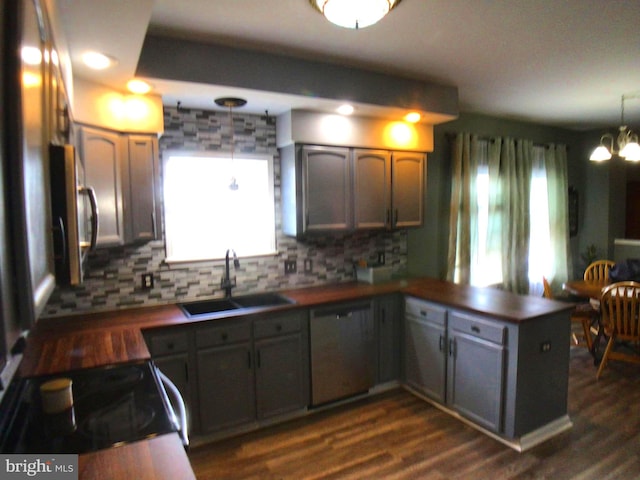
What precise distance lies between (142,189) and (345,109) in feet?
4.99

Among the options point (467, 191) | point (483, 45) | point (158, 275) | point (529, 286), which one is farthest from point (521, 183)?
point (158, 275)

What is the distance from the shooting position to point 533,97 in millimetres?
3668

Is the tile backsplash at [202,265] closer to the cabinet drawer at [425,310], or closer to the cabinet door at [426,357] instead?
the cabinet drawer at [425,310]

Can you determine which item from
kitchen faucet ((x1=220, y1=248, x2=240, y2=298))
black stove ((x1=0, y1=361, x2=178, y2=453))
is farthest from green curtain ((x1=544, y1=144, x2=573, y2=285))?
black stove ((x1=0, y1=361, x2=178, y2=453))

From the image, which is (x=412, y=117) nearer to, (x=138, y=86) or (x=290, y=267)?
(x=290, y=267)

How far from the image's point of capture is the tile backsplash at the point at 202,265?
265 cm

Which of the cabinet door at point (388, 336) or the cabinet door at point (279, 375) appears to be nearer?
the cabinet door at point (279, 375)

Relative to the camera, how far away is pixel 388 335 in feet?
10.5

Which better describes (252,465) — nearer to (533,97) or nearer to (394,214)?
(394,214)

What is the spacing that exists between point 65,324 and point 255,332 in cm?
113

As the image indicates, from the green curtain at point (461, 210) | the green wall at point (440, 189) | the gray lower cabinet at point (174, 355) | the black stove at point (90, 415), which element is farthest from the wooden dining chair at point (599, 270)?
the black stove at point (90, 415)

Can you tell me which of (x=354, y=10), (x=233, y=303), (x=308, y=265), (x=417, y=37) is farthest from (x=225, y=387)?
(x=417, y=37)

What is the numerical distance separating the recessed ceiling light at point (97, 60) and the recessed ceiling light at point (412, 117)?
2.11 m

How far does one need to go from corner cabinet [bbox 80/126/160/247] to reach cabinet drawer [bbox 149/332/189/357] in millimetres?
593
